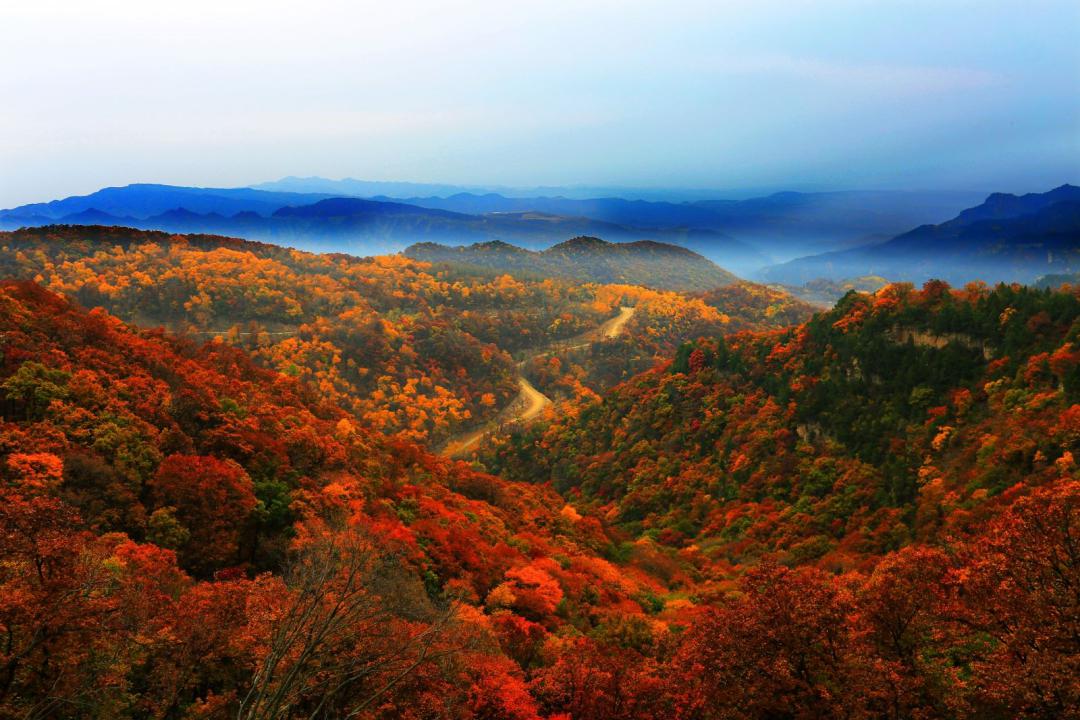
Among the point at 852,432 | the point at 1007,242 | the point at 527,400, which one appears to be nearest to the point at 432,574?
the point at 852,432

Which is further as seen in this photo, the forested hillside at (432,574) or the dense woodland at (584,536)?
the dense woodland at (584,536)

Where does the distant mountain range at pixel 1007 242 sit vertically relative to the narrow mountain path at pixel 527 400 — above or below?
above

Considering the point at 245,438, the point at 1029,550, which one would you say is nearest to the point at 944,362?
the point at 1029,550

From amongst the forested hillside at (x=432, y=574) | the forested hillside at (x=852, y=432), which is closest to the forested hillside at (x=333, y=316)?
the forested hillside at (x=852, y=432)

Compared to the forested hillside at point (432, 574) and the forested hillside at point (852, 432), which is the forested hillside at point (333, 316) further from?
the forested hillside at point (432, 574)

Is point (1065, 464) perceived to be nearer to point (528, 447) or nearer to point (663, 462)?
point (663, 462)

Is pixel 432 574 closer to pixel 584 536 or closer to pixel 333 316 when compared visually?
pixel 584 536
